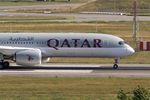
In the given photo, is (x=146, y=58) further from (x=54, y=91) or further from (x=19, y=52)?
A: (x=54, y=91)

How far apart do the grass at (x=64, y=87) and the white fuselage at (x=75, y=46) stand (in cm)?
705

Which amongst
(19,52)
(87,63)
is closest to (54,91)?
(19,52)

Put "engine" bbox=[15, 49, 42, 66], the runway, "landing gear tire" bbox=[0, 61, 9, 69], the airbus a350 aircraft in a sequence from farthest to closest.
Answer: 1. the airbus a350 aircraft
2. "landing gear tire" bbox=[0, 61, 9, 69]
3. "engine" bbox=[15, 49, 42, 66]
4. the runway

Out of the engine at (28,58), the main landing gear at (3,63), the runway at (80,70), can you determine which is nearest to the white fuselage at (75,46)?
the main landing gear at (3,63)

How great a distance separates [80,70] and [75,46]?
254 cm

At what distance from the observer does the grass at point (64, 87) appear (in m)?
30.8

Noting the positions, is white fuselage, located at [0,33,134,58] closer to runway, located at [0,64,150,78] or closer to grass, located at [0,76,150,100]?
runway, located at [0,64,150,78]

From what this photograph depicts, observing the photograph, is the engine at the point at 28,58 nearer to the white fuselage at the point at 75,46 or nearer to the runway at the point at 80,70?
the runway at the point at 80,70

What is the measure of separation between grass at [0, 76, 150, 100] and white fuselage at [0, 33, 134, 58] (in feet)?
23.1

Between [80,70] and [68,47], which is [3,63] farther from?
[80,70]

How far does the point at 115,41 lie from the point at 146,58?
7.29m

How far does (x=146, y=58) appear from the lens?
2026 inches

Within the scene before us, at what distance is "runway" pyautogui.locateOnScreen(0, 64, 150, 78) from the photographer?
40.7m

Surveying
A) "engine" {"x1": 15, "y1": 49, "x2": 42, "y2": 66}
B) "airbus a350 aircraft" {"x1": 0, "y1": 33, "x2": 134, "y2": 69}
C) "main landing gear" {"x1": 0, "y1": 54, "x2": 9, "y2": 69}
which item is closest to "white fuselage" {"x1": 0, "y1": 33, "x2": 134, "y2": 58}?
"airbus a350 aircraft" {"x1": 0, "y1": 33, "x2": 134, "y2": 69}
